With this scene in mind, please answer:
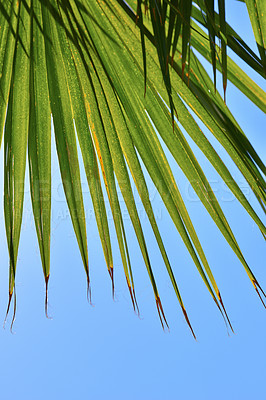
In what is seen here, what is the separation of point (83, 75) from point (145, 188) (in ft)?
0.91

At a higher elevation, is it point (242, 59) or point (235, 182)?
point (242, 59)

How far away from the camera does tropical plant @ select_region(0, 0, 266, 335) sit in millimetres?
764

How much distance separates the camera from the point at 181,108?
81 cm

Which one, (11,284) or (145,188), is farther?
Result: (145,188)

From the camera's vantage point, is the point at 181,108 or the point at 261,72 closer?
the point at 261,72

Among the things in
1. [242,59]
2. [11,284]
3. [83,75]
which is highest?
[83,75]

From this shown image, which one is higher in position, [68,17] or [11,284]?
[68,17]

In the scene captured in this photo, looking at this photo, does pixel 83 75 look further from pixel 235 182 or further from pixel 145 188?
pixel 235 182

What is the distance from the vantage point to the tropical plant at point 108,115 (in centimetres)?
76

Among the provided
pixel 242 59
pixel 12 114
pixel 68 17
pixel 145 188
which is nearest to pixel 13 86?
pixel 12 114

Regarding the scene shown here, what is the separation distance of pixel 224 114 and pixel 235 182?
149 millimetres

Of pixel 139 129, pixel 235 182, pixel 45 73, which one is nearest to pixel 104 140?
pixel 139 129

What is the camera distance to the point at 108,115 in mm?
824

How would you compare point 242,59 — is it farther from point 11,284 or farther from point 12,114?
point 11,284
